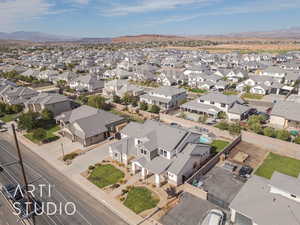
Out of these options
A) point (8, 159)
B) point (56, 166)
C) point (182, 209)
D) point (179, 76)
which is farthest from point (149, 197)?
point (179, 76)

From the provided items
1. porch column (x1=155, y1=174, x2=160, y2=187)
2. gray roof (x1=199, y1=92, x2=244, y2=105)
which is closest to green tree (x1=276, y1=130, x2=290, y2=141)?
gray roof (x1=199, y1=92, x2=244, y2=105)

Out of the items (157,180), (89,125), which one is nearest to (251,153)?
(157,180)

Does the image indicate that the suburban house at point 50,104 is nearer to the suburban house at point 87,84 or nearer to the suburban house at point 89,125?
the suburban house at point 89,125

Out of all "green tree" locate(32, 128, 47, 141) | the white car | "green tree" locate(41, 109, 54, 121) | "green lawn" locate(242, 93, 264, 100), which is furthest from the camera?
"green lawn" locate(242, 93, 264, 100)

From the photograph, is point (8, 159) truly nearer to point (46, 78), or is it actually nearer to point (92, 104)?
point (92, 104)

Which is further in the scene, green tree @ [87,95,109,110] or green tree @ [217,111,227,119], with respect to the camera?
green tree @ [87,95,109,110]

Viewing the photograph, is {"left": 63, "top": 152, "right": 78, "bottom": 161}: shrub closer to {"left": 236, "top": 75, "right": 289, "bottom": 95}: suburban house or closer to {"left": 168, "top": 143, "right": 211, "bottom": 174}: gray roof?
{"left": 168, "top": 143, "right": 211, "bottom": 174}: gray roof
